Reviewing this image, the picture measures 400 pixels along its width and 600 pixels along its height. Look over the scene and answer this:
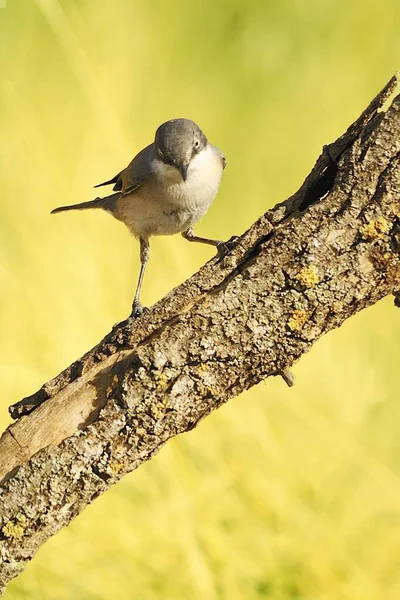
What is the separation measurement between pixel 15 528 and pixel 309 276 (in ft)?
2.43

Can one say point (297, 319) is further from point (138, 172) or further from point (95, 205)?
point (95, 205)

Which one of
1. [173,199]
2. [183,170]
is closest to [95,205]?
[173,199]

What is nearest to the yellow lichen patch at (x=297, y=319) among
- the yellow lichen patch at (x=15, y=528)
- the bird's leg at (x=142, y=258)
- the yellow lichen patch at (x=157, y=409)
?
the yellow lichen patch at (x=157, y=409)

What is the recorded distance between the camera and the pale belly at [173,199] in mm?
2148

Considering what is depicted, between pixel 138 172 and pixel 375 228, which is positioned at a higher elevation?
pixel 138 172

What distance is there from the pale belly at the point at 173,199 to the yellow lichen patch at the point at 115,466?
3.42 feet

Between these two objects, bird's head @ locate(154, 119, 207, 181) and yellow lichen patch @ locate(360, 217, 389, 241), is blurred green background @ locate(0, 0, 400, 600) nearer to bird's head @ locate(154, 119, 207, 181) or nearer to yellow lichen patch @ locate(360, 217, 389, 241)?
bird's head @ locate(154, 119, 207, 181)

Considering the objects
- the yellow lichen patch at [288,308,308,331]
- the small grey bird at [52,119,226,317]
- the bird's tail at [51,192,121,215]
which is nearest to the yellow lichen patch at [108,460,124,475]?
the yellow lichen patch at [288,308,308,331]

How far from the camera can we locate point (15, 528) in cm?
134

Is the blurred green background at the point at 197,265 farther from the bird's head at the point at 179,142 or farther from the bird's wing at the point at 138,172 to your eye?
the bird's head at the point at 179,142

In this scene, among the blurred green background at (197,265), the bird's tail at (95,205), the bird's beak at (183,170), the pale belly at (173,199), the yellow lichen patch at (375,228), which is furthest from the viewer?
the bird's tail at (95,205)

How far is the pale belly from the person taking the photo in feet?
7.05

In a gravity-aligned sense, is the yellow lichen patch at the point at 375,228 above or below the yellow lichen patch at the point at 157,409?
above

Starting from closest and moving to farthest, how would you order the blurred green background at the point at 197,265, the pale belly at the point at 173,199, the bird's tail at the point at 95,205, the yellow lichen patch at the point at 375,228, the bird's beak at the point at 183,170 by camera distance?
the yellow lichen patch at the point at 375,228 < the bird's beak at the point at 183,170 < the pale belly at the point at 173,199 < the blurred green background at the point at 197,265 < the bird's tail at the point at 95,205
